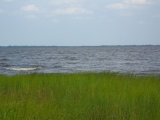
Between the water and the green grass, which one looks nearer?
the green grass

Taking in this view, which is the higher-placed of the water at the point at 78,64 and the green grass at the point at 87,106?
the green grass at the point at 87,106

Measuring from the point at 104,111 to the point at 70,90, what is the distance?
3.07m

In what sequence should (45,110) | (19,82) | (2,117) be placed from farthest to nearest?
1. (19,82)
2. (45,110)
3. (2,117)

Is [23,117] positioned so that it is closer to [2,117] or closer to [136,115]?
[2,117]

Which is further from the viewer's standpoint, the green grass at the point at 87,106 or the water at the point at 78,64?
the water at the point at 78,64

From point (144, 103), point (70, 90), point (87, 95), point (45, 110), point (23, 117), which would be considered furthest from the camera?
point (70, 90)

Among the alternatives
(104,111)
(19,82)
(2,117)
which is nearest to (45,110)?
(2,117)

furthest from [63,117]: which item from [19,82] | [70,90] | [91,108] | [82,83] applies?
[19,82]

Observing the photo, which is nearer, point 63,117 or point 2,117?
point 2,117

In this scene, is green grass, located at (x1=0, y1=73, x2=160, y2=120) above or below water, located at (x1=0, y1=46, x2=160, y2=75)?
above

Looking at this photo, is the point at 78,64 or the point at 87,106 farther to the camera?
the point at 78,64

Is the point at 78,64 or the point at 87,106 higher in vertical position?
the point at 87,106

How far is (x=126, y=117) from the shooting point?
27.1 feet

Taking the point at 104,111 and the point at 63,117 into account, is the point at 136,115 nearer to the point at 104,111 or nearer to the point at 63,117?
the point at 104,111
